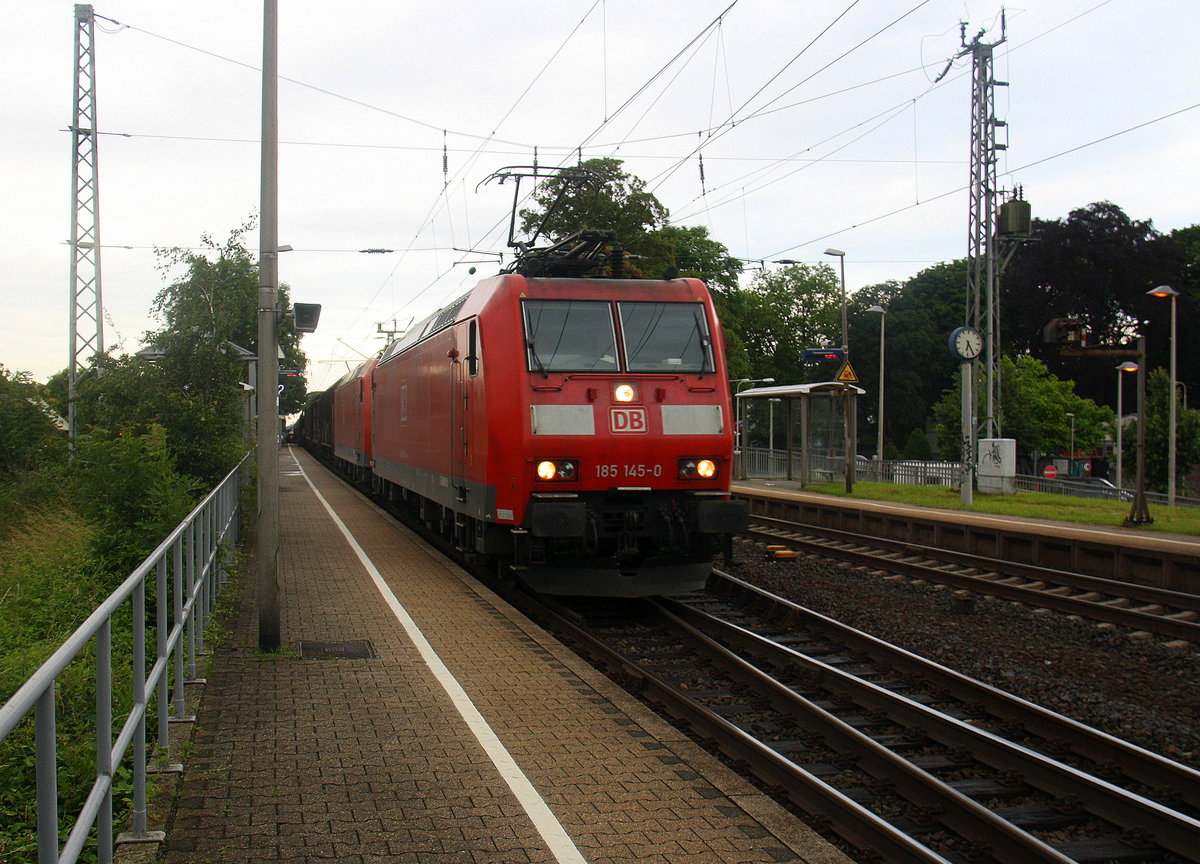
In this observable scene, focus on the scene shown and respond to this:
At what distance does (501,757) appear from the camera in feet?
18.7

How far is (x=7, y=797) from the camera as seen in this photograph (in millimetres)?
5039

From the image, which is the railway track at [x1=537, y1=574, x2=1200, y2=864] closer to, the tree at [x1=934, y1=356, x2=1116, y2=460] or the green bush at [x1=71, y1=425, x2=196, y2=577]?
the green bush at [x1=71, y1=425, x2=196, y2=577]

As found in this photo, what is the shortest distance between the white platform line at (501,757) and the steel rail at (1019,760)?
8.58 ft

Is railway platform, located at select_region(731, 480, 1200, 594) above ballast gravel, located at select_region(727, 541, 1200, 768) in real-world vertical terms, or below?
above

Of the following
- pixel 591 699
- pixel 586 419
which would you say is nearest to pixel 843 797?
pixel 591 699

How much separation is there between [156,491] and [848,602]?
6.98 metres

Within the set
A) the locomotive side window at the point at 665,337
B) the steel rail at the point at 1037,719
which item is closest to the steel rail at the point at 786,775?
the steel rail at the point at 1037,719

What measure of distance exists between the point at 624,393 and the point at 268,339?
3329 millimetres

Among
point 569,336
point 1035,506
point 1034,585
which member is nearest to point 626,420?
point 569,336

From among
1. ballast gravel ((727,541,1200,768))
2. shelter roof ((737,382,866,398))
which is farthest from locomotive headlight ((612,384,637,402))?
shelter roof ((737,382,866,398))

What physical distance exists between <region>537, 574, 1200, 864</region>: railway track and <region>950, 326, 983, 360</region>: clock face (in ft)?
49.3

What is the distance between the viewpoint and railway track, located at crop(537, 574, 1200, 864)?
4965mm

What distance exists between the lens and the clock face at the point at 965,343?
75.9 ft

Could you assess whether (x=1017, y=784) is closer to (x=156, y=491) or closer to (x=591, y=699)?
(x=591, y=699)
